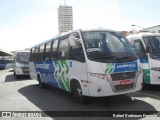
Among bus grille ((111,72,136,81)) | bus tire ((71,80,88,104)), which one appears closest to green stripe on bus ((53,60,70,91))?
bus tire ((71,80,88,104))

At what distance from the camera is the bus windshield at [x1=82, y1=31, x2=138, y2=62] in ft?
25.4

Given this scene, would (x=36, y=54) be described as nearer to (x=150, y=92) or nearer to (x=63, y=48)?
(x=63, y=48)

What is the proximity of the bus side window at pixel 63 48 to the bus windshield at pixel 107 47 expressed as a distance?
115cm

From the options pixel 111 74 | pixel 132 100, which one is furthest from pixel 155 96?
pixel 111 74

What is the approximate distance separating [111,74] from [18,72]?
47.4 ft

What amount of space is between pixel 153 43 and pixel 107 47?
314cm

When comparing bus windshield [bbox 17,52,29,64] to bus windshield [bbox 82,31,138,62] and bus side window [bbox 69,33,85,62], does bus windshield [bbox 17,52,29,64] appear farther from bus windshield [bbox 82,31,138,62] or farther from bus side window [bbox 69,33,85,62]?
bus windshield [bbox 82,31,138,62]

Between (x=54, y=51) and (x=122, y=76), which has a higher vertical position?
(x=54, y=51)

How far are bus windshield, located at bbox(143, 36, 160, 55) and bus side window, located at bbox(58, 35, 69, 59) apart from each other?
10.7ft

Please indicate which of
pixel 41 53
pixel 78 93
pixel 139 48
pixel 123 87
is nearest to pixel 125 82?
pixel 123 87

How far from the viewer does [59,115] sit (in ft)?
24.0

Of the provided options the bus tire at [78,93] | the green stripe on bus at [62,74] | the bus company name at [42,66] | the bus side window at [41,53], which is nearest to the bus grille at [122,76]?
the bus tire at [78,93]

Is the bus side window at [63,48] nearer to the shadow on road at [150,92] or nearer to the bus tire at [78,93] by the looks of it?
the bus tire at [78,93]

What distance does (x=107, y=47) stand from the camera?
8.00 metres
